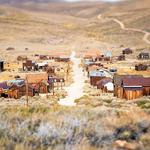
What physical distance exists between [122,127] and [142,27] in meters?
156

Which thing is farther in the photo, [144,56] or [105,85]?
[144,56]

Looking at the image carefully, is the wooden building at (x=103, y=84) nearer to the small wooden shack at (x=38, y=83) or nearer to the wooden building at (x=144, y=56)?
the small wooden shack at (x=38, y=83)

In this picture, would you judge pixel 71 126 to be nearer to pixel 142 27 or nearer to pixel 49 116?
pixel 49 116

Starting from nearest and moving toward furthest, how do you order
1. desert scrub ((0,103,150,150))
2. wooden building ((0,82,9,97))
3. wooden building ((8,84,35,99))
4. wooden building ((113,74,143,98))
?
desert scrub ((0,103,150,150)) → wooden building ((113,74,143,98)) → wooden building ((8,84,35,99)) → wooden building ((0,82,9,97))

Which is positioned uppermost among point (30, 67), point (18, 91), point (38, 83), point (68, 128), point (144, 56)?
point (144, 56)

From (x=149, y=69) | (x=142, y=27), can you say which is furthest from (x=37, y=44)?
(x=149, y=69)

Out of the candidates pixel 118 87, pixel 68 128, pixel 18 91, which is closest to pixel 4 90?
pixel 18 91

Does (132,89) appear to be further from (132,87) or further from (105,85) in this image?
(105,85)

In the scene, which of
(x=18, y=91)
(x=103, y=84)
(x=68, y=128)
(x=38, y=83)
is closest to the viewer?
(x=68, y=128)

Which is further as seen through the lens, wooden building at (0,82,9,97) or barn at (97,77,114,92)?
barn at (97,77,114,92)

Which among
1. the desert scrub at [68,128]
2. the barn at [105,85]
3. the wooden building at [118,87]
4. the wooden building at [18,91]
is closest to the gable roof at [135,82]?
the wooden building at [118,87]

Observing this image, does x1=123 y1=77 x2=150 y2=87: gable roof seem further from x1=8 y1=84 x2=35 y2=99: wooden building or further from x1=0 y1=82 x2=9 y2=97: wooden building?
x1=0 y1=82 x2=9 y2=97: wooden building

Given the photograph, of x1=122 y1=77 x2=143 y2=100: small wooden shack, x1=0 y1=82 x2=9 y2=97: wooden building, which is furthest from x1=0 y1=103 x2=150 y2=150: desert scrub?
x1=0 y1=82 x2=9 y2=97: wooden building

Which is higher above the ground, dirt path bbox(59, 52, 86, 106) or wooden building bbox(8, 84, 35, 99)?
wooden building bbox(8, 84, 35, 99)
